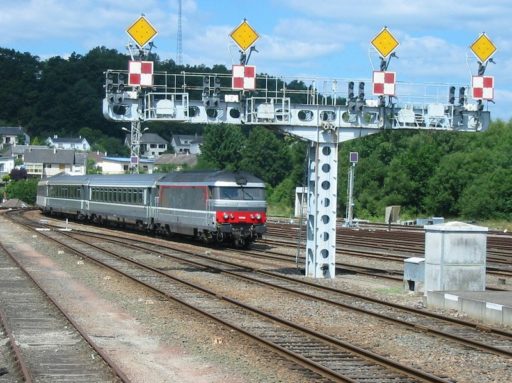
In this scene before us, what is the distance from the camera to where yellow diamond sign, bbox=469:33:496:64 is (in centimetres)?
2072

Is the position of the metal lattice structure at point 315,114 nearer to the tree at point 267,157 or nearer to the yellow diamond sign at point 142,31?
the yellow diamond sign at point 142,31

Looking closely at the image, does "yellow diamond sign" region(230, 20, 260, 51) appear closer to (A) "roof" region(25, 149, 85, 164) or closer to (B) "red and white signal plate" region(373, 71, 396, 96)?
(B) "red and white signal plate" region(373, 71, 396, 96)

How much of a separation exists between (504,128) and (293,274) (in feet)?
188

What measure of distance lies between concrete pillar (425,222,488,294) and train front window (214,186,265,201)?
14472 mm

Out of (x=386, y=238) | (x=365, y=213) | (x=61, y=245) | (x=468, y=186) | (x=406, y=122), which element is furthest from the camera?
(x=365, y=213)

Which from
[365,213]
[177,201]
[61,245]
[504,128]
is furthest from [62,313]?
[504,128]

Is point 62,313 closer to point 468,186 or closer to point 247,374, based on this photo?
point 247,374

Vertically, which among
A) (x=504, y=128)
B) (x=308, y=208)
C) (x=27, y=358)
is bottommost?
(x=27, y=358)

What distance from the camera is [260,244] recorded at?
36.7 m

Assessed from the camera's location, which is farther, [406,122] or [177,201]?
[177,201]

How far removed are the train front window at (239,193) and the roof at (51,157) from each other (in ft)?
395

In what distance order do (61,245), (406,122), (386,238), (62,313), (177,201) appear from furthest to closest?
(386,238) → (177,201) → (61,245) → (406,122) → (62,313)

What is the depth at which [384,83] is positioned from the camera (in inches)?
822

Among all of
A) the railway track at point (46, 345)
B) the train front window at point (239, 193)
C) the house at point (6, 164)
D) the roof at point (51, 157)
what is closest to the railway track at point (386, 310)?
the railway track at point (46, 345)
